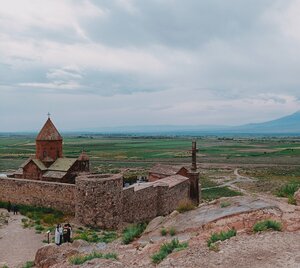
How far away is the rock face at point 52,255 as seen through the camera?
9.47 meters

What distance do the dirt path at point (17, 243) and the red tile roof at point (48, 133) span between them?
6585 mm

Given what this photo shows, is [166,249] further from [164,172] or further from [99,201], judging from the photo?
[164,172]

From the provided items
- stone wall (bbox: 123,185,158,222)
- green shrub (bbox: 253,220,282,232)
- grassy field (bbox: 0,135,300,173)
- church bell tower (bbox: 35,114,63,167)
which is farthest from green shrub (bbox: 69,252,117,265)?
grassy field (bbox: 0,135,300,173)

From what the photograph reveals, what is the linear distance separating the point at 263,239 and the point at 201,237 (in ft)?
4.85

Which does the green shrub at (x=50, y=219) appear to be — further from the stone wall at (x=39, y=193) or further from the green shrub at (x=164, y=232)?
the green shrub at (x=164, y=232)

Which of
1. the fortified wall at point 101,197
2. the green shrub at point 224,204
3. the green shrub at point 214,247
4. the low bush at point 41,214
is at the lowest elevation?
the low bush at point 41,214

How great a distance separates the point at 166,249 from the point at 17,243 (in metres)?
8.14

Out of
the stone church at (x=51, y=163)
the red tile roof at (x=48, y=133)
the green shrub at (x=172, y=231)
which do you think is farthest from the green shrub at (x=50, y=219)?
the green shrub at (x=172, y=231)

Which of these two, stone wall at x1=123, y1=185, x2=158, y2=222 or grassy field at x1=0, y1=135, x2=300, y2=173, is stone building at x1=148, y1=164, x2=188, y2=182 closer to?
stone wall at x1=123, y1=185, x2=158, y2=222

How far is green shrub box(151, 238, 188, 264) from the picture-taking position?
301 inches

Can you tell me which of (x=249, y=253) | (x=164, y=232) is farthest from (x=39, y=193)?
(x=249, y=253)

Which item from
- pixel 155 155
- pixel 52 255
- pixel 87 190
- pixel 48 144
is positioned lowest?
pixel 155 155

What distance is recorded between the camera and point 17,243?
552 inches

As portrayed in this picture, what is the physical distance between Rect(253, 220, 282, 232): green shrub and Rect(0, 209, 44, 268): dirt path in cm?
716
